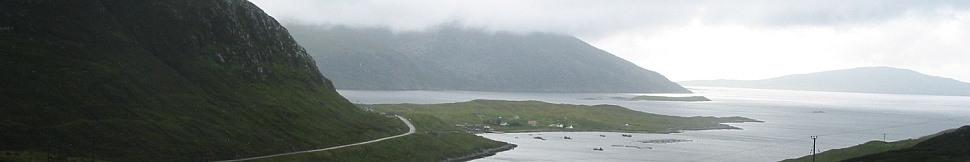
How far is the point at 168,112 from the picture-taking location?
475 feet

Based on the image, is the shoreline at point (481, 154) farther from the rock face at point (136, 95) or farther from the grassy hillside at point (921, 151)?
the grassy hillside at point (921, 151)

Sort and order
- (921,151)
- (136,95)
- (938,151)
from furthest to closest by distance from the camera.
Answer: (136,95) → (921,151) → (938,151)

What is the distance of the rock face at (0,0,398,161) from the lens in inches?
4670

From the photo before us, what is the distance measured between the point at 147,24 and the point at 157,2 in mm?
14269

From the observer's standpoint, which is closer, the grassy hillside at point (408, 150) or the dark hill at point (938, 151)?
the dark hill at point (938, 151)

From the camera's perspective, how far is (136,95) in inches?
5778

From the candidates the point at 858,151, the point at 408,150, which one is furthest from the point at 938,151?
the point at 408,150

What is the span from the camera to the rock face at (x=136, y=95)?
4670 inches

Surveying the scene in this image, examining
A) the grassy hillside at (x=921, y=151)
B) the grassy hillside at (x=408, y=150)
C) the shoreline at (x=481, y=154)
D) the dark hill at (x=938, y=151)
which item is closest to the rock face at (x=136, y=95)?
the grassy hillside at (x=408, y=150)

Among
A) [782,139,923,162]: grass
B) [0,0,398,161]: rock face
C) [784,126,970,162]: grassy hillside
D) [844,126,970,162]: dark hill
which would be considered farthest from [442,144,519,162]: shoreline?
[844,126,970,162]: dark hill

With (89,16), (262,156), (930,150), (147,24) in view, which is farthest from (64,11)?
(930,150)

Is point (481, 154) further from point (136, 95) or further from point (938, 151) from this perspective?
point (938, 151)

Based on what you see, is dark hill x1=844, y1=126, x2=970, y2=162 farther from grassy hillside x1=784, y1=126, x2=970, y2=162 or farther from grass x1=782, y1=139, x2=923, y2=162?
grass x1=782, y1=139, x2=923, y2=162

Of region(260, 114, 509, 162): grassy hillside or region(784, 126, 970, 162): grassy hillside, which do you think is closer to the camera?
region(784, 126, 970, 162): grassy hillside
